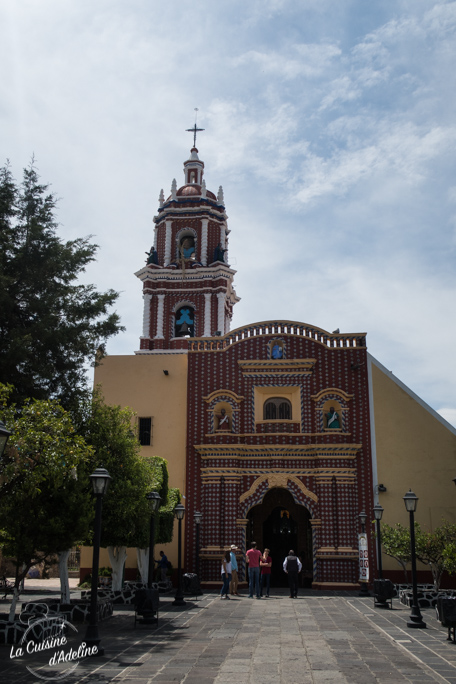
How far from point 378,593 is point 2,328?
11630 mm

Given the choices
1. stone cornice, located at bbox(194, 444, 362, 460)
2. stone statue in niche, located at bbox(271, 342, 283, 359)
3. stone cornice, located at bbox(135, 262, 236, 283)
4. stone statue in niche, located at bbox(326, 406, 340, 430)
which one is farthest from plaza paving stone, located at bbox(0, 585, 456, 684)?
stone cornice, located at bbox(135, 262, 236, 283)

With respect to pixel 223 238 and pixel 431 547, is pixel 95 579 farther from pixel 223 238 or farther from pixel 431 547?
pixel 223 238

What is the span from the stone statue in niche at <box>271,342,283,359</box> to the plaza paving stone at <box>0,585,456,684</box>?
11042 mm

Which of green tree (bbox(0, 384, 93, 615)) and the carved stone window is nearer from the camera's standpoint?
green tree (bbox(0, 384, 93, 615))

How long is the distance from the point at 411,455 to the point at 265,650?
15260 millimetres

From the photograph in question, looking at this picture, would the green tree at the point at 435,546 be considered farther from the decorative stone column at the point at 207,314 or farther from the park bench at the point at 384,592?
the decorative stone column at the point at 207,314

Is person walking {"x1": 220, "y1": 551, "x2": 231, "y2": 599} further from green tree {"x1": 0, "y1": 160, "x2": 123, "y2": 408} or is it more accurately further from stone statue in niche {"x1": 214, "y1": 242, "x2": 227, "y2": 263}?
stone statue in niche {"x1": 214, "y1": 242, "x2": 227, "y2": 263}

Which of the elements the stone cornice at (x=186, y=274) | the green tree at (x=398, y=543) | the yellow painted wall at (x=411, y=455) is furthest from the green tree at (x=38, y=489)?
the stone cornice at (x=186, y=274)

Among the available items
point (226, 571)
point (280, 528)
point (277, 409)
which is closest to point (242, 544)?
point (280, 528)

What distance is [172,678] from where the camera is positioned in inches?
349

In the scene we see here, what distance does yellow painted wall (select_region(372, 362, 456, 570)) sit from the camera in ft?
79.6

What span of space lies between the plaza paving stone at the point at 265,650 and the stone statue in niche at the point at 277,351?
11042 mm

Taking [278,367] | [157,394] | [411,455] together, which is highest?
[278,367]

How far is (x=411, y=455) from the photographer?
81.5ft
